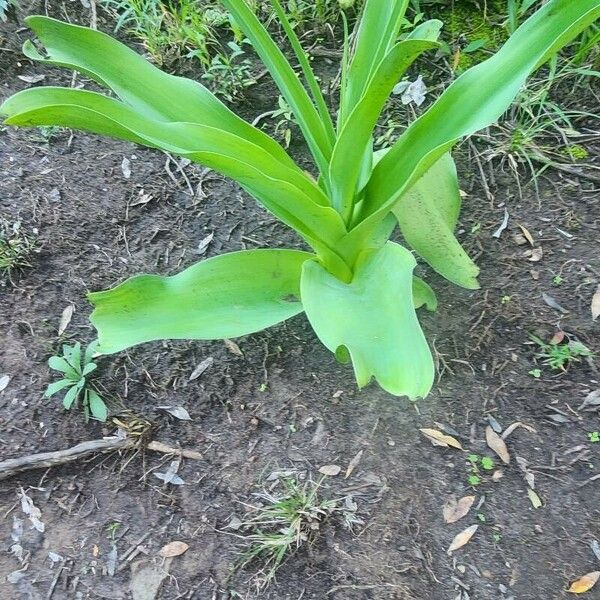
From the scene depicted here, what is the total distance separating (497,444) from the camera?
1.21m

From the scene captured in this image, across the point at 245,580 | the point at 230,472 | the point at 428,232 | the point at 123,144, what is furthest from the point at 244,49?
the point at 245,580

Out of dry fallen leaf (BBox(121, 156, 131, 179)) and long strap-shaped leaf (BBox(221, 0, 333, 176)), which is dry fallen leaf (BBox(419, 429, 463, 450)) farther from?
dry fallen leaf (BBox(121, 156, 131, 179))

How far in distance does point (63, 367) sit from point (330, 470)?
26.0 inches

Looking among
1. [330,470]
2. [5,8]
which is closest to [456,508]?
[330,470]

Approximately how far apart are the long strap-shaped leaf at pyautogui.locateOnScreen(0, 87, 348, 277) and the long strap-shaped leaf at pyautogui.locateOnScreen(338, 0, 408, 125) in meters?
0.20

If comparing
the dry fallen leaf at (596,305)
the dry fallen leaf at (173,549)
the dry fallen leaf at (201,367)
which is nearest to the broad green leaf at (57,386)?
the dry fallen leaf at (201,367)

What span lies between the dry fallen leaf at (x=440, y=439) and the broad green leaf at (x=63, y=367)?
2.64 feet

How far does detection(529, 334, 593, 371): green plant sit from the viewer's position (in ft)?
4.13

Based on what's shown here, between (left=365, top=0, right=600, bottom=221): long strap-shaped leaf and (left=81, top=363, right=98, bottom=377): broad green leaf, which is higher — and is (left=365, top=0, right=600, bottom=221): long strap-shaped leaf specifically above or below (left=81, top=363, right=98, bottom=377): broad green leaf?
above

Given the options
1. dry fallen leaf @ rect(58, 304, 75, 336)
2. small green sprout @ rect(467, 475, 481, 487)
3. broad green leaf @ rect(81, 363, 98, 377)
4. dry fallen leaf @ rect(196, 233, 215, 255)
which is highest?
dry fallen leaf @ rect(58, 304, 75, 336)

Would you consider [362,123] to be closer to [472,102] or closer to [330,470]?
[472,102]

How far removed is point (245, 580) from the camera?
45.5 inches

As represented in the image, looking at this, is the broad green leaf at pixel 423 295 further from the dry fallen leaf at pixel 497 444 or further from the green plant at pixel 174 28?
the green plant at pixel 174 28

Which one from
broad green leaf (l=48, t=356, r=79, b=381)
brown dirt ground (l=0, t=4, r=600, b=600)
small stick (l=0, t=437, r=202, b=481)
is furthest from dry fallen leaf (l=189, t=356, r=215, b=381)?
broad green leaf (l=48, t=356, r=79, b=381)
